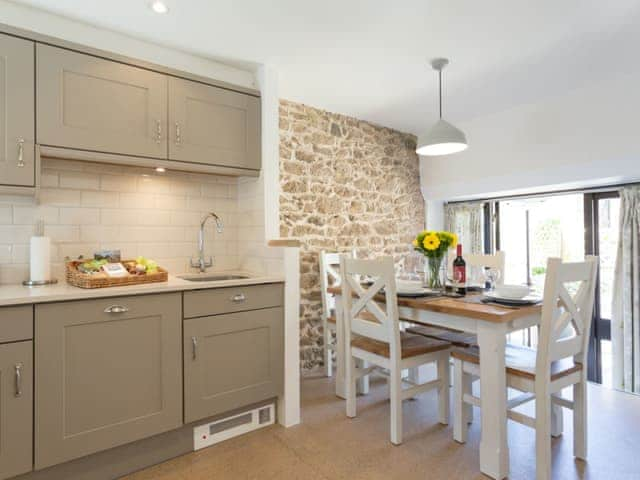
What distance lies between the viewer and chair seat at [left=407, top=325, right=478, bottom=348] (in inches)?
97.9

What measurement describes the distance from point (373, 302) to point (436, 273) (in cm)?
55

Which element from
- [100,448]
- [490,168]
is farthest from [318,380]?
[490,168]

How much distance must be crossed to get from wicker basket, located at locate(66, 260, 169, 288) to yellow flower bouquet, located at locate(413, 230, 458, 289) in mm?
1626

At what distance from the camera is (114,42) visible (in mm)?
2285

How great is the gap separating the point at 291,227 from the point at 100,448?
2.07 m

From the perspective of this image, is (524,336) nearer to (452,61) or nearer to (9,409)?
(452,61)

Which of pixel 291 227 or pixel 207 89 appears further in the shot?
pixel 291 227

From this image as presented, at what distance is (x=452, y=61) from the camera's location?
2.66m

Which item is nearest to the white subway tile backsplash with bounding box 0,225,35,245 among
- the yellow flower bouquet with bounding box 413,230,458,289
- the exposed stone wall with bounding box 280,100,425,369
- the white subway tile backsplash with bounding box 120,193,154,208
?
the white subway tile backsplash with bounding box 120,193,154,208

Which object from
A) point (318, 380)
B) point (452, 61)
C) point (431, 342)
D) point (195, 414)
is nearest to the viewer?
point (195, 414)

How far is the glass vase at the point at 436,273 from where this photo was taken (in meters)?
2.58

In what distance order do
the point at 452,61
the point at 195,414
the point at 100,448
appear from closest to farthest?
the point at 100,448
the point at 195,414
the point at 452,61

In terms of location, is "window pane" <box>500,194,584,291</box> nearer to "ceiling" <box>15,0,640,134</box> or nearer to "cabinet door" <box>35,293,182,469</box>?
"ceiling" <box>15,0,640,134</box>

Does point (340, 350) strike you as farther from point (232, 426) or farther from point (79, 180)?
point (79, 180)
